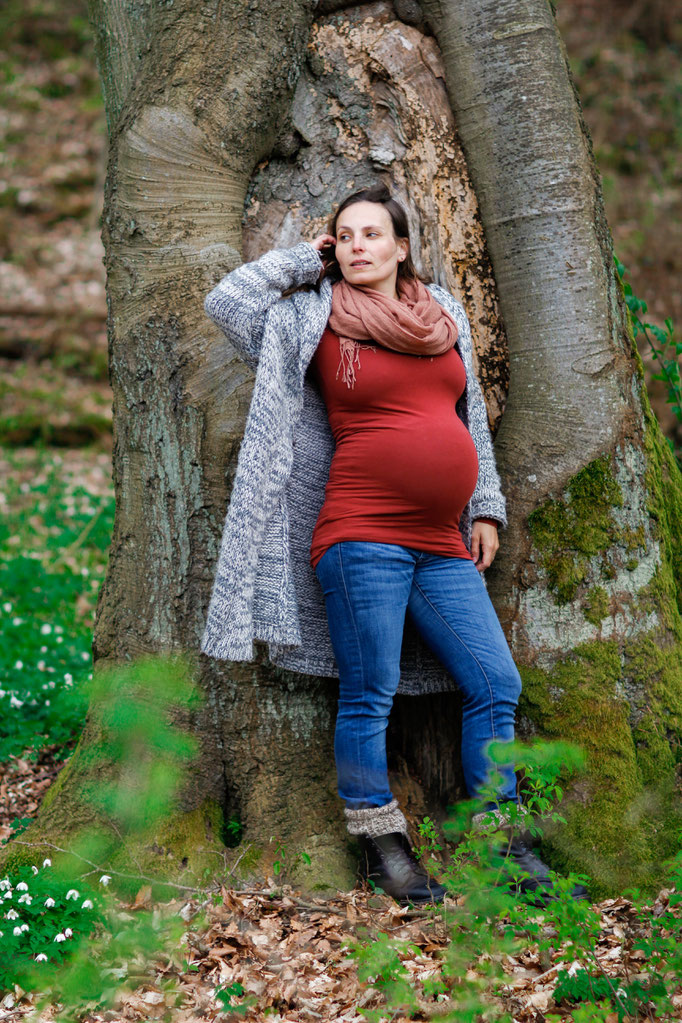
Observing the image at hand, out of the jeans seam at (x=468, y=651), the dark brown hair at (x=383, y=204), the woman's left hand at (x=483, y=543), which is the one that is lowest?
the jeans seam at (x=468, y=651)

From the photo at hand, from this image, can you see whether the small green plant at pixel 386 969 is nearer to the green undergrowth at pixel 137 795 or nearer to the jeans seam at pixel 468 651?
the jeans seam at pixel 468 651

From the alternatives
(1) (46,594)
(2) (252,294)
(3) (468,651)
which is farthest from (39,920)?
(1) (46,594)

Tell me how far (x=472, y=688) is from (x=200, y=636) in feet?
3.36

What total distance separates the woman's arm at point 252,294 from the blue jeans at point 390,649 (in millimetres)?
794

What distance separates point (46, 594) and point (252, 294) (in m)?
3.61

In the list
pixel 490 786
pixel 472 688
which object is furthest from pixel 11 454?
pixel 490 786

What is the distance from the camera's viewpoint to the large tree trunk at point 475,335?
10.7 ft

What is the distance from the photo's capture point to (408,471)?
3002 millimetres

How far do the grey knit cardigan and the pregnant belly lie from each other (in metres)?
0.21

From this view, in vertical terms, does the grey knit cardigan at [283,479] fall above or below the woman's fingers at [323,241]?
below

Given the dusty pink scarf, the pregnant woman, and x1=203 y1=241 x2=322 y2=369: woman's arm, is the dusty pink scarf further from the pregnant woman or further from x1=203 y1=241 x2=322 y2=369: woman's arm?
x1=203 y1=241 x2=322 y2=369: woman's arm

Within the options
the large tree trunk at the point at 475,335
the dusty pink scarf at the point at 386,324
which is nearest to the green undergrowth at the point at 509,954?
the large tree trunk at the point at 475,335

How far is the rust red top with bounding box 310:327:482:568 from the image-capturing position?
9.90ft

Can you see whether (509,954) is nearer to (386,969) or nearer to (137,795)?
(386,969)
